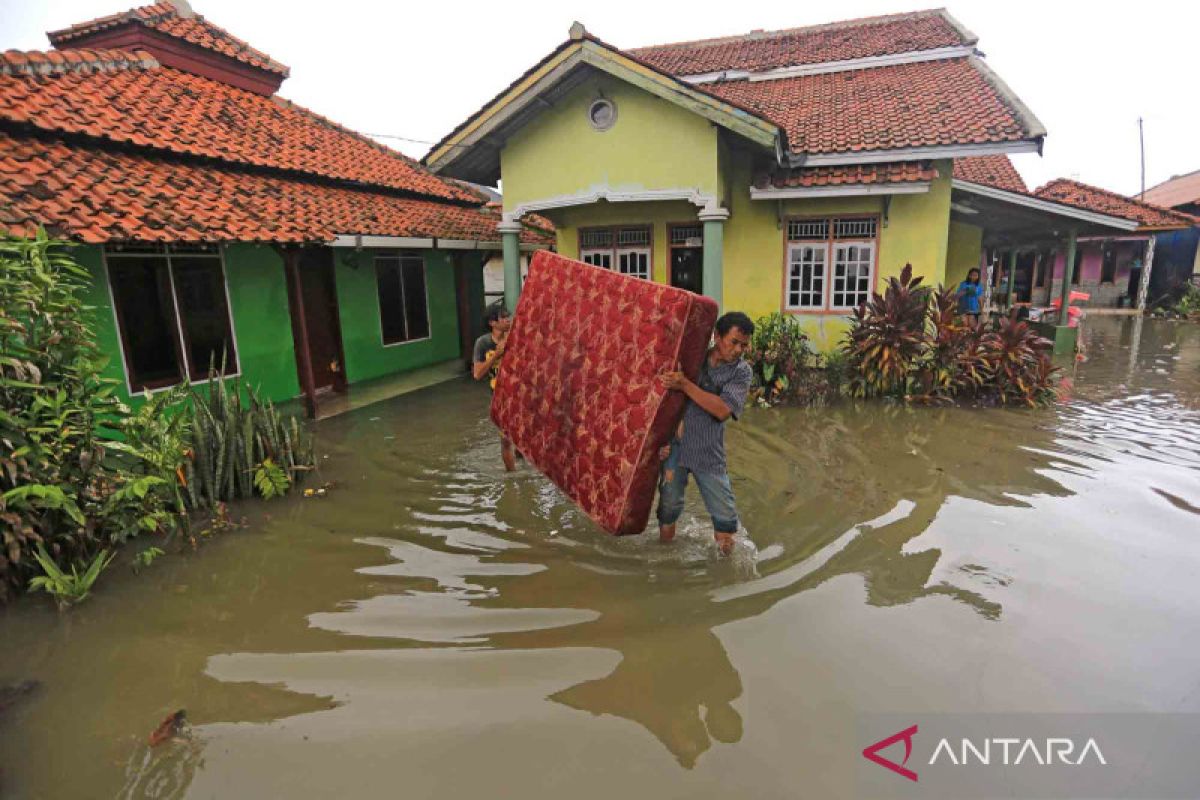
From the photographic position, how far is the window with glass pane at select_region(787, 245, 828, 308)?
9.84 meters

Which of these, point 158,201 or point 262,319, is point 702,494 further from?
point 262,319

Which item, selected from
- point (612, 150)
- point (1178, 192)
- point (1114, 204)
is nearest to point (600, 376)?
point (612, 150)

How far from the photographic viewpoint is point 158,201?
6.38 metres

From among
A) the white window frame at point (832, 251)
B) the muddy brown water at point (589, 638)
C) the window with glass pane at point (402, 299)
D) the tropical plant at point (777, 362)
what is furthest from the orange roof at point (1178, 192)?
the window with glass pane at point (402, 299)

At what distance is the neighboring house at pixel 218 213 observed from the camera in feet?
20.5

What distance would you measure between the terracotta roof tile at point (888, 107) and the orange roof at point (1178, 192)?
1694 centimetres

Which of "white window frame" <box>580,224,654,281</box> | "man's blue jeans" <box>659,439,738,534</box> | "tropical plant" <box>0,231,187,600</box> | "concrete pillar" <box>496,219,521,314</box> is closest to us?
"tropical plant" <box>0,231,187,600</box>

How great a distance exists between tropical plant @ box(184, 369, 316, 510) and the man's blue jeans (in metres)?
3.33

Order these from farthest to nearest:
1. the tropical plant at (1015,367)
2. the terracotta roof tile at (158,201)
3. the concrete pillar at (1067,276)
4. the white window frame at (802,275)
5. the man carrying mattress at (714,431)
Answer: the concrete pillar at (1067,276) < the white window frame at (802,275) < the tropical plant at (1015,367) < the terracotta roof tile at (158,201) < the man carrying mattress at (714,431)

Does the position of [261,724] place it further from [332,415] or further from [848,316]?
[848,316]

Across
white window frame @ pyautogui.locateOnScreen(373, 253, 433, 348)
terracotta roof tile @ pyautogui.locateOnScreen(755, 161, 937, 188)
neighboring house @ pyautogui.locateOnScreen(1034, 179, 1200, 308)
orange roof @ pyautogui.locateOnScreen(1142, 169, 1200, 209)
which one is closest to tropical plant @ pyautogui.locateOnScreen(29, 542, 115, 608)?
white window frame @ pyautogui.locateOnScreen(373, 253, 433, 348)

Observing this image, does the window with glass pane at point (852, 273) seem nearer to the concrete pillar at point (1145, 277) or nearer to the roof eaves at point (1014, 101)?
the roof eaves at point (1014, 101)

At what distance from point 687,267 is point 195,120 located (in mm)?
7667

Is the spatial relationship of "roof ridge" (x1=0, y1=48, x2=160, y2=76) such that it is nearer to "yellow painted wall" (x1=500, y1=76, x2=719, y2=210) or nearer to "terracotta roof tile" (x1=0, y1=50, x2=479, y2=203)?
"terracotta roof tile" (x1=0, y1=50, x2=479, y2=203)
